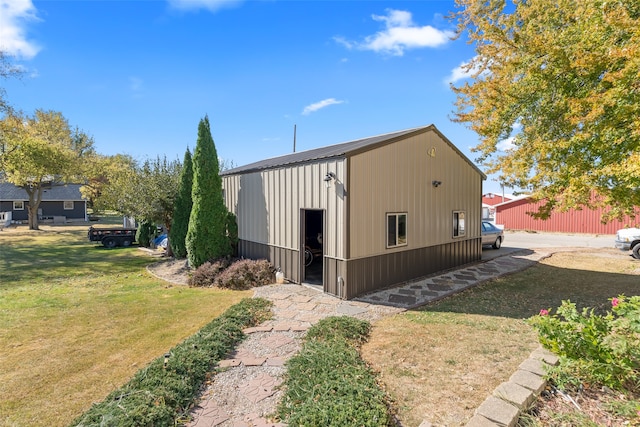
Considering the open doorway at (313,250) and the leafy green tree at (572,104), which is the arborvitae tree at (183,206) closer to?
the open doorway at (313,250)

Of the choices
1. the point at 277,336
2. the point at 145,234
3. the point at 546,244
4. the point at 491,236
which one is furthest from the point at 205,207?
the point at 546,244

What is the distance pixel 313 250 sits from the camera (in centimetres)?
1097

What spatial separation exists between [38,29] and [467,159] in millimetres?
14742

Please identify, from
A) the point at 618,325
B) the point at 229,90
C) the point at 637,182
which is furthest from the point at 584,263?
the point at 229,90

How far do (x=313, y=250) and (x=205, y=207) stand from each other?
4.12 metres

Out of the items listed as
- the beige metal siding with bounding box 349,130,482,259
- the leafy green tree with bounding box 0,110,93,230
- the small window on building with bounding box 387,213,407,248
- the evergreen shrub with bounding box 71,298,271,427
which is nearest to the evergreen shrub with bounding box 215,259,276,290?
the beige metal siding with bounding box 349,130,482,259

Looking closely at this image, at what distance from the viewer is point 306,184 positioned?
8047 mm

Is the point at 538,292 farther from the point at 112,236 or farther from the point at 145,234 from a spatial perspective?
the point at 112,236

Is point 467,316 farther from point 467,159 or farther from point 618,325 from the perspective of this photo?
point 467,159

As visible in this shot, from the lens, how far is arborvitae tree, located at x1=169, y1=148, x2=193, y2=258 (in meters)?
12.4

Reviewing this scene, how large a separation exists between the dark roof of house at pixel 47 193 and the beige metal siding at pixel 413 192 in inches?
1410

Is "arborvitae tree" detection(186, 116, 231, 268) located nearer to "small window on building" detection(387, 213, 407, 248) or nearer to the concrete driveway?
"small window on building" detection(387, 213, 407, 248)

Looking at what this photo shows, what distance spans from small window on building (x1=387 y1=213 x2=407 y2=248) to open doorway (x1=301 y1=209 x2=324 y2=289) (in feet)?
6.31

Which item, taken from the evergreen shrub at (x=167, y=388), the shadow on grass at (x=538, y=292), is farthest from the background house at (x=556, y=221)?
the evergreen shrub at (x=167, y=388)
